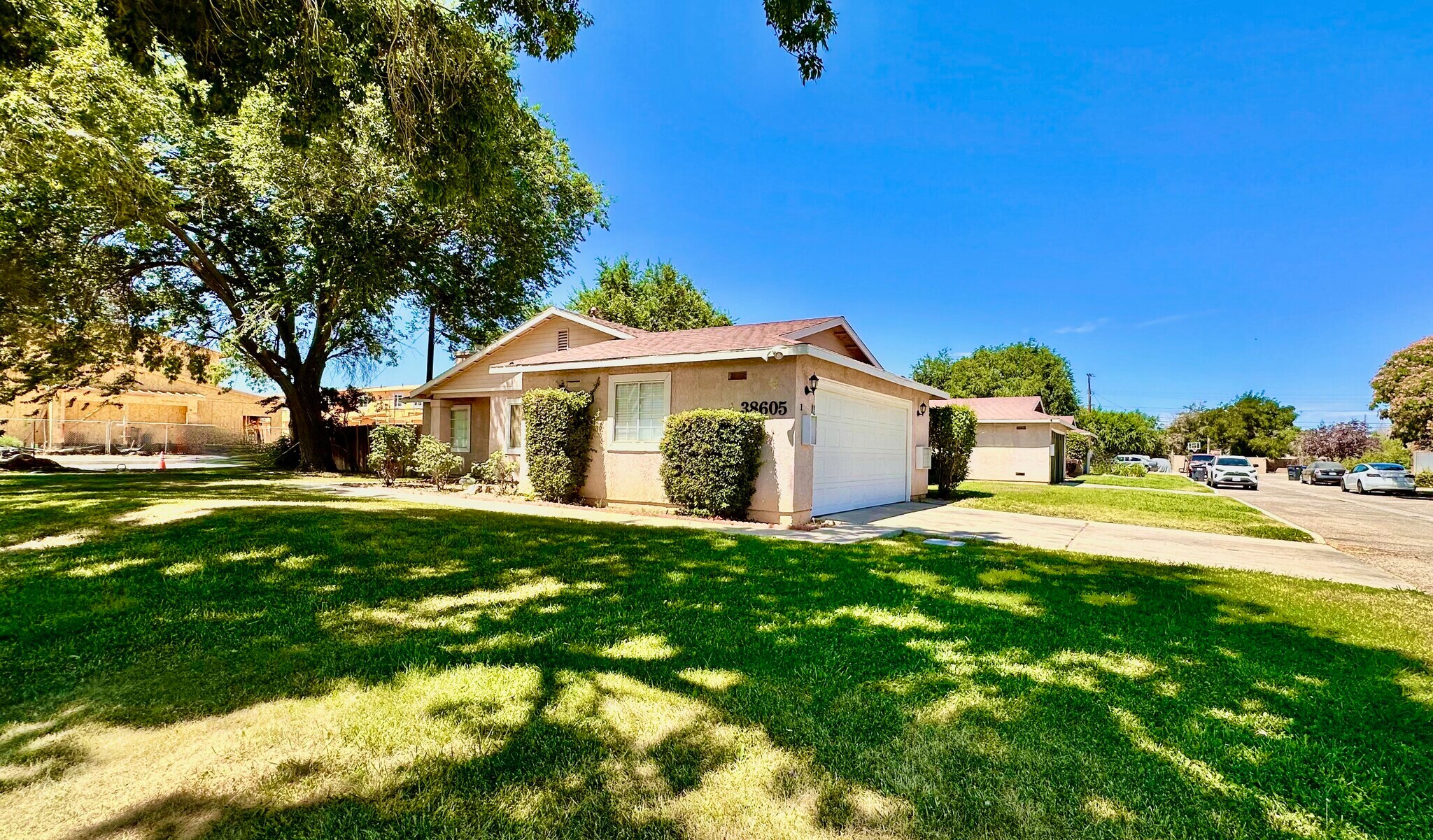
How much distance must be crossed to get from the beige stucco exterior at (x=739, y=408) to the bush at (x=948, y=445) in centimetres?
171

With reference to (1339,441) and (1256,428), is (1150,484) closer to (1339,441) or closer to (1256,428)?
(1339,441)

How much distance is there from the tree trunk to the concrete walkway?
33.9ft

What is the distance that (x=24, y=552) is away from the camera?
6.02 metres

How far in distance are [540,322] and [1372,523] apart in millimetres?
20851

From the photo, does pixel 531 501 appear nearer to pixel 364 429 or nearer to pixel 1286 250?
pixel 364 429

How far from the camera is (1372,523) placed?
12477 mm

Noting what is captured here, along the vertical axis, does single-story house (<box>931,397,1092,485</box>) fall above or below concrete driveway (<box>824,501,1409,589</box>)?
above

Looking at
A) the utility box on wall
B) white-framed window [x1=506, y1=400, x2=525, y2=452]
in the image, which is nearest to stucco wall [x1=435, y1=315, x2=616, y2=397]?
white-framed window [x1=506, y1=400, x2=525, y2=452]

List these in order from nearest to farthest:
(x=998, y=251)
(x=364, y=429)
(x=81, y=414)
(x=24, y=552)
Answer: (x=24, y=552) < (x=364, y=429) < (x=998, y=251) < (x=81, y=414)

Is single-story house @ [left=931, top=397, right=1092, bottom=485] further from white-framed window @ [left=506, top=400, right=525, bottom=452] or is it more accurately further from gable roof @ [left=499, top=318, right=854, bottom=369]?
white-framed window @ [left=506, top=400, right=525, bottom=452]

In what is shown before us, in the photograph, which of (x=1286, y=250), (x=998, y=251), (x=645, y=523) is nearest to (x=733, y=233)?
(x=998, y=251)

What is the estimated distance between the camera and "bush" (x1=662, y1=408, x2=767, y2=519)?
357 inches

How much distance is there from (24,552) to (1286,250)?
35.4 metres

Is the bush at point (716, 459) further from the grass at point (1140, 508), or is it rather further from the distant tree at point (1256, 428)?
the distant tree at point (1256, 428)
